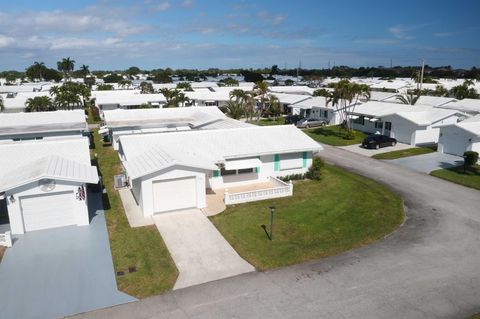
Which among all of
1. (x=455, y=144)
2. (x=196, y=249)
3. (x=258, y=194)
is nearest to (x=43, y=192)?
(x=196, y=249)

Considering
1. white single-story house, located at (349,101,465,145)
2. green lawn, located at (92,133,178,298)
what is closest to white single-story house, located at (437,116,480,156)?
white single-story house, located at (349,101,465,145)

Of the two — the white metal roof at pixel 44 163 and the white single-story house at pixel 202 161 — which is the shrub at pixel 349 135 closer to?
the white single-story house at pixel 202 161

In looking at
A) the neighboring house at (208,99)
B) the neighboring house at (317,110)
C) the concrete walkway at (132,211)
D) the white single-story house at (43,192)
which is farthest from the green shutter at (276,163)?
the neighboring house at (208,99)

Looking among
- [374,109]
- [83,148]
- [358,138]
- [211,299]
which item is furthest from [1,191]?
[374,109]

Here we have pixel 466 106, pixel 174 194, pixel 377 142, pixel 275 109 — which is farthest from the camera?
pixel 275 109

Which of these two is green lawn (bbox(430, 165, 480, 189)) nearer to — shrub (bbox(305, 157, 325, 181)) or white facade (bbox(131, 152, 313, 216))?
shrub (bbox(305, 157, 325, 181))

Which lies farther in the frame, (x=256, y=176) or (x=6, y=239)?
(x=256, y=176)

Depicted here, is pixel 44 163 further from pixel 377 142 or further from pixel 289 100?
pixel 289 100

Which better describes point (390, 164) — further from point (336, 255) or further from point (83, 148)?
point (83, 148)
